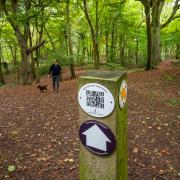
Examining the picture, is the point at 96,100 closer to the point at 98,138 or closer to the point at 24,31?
the point at 98,138

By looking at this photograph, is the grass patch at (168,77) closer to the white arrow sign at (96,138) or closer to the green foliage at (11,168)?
the green foliage at (11,168)

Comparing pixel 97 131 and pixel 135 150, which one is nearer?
pixel 97 131

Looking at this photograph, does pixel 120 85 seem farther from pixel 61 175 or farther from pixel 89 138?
pixel 61 175

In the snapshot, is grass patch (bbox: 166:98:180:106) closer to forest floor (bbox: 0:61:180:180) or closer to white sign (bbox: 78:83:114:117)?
forest floor (bbox: 0:61:180:180)

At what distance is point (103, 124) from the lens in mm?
2361

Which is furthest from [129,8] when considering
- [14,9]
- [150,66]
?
[14,9]

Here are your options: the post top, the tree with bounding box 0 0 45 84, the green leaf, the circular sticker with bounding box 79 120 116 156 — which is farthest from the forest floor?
the tree with bounding box 0 0 45 84

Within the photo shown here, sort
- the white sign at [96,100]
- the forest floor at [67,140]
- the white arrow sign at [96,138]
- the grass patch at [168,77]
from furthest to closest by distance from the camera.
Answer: the grass patch at [168,77] < the forest floor at [67,140] < the white arrow sign at [96,138] < the white sign at [96,100]

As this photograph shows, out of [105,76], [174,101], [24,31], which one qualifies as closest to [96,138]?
[105,76]

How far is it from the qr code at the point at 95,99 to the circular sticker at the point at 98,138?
172mm

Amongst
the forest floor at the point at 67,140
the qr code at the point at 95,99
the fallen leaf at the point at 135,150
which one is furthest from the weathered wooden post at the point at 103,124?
the fallen leaf at the point at 135,150

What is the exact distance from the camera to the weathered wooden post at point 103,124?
2297 millimetres

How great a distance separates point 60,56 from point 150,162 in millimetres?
15871

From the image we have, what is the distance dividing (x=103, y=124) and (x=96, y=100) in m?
0.24
